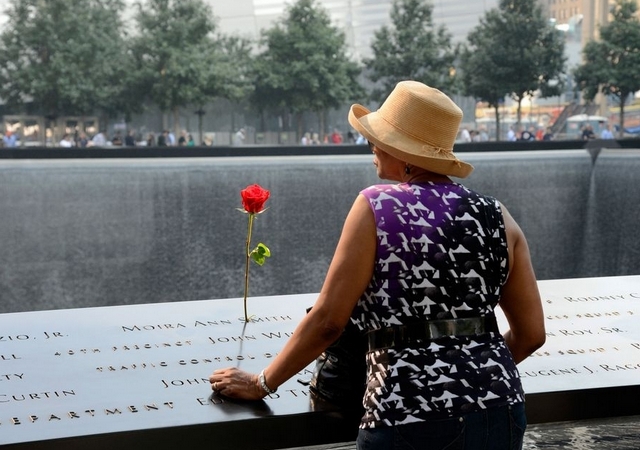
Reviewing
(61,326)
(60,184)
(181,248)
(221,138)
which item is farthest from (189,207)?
(221,138)

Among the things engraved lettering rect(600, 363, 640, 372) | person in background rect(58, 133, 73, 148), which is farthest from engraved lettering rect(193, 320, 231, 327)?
person in background rect(58, 133, 73, 148)

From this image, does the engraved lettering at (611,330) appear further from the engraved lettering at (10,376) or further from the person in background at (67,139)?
the person in background at (67,139)

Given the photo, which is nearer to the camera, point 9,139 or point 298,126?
point 9,139

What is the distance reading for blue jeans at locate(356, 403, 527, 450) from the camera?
5.61 ft

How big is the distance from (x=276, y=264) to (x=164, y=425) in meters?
12.3

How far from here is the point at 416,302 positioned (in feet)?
5.82

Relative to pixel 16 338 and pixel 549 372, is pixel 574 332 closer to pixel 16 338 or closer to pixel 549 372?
pixel 549 372

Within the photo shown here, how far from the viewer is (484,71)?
Result: 2972 centimetres

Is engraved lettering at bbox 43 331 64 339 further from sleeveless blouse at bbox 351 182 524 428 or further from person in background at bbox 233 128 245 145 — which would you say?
person in background at bbox 233 128 245 145

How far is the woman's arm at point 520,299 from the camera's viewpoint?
6.19ft

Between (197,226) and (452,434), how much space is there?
12.9 meters

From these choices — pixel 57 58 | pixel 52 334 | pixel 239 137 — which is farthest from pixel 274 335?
pixel 239 137

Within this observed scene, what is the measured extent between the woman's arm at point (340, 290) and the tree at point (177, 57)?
27100 mm

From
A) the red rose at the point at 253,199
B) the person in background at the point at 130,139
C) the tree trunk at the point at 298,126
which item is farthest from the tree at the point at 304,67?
the red rose at the point at 253,199
